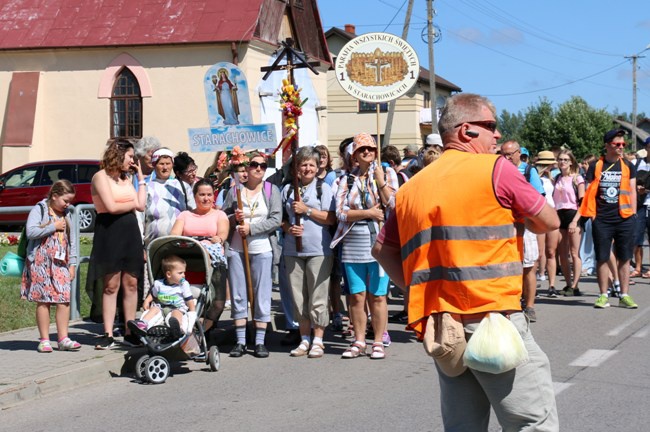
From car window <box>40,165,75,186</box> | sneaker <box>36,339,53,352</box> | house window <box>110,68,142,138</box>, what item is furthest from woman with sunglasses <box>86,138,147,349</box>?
house window <box>110,68,142,138</box>

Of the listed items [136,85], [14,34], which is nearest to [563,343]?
[136,85]

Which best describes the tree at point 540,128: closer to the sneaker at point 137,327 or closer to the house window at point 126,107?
the house window at point 126,107

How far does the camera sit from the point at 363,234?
9812 mm

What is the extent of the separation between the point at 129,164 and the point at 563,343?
4773 mm

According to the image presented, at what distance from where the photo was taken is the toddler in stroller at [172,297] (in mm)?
8812

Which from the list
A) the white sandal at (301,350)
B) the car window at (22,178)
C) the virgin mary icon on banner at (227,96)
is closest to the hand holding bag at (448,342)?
the white sandal at (301,350)

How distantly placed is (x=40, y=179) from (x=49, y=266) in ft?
59.3

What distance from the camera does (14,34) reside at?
32.7m

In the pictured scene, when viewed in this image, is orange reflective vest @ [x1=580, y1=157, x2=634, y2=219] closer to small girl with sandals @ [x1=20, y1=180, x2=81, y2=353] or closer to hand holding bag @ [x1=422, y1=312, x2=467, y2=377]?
small girl with sandals @ [x1=20, y1=180, x2=81, y2=353]

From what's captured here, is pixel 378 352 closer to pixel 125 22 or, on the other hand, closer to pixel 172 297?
pixel 172 297

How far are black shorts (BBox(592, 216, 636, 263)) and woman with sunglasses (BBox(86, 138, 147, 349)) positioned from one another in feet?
20.4

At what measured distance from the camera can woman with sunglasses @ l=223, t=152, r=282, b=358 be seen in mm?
9953

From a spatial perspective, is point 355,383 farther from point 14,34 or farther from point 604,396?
point 14,34

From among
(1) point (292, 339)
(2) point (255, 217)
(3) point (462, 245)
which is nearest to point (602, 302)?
(1) point (292, 339)
